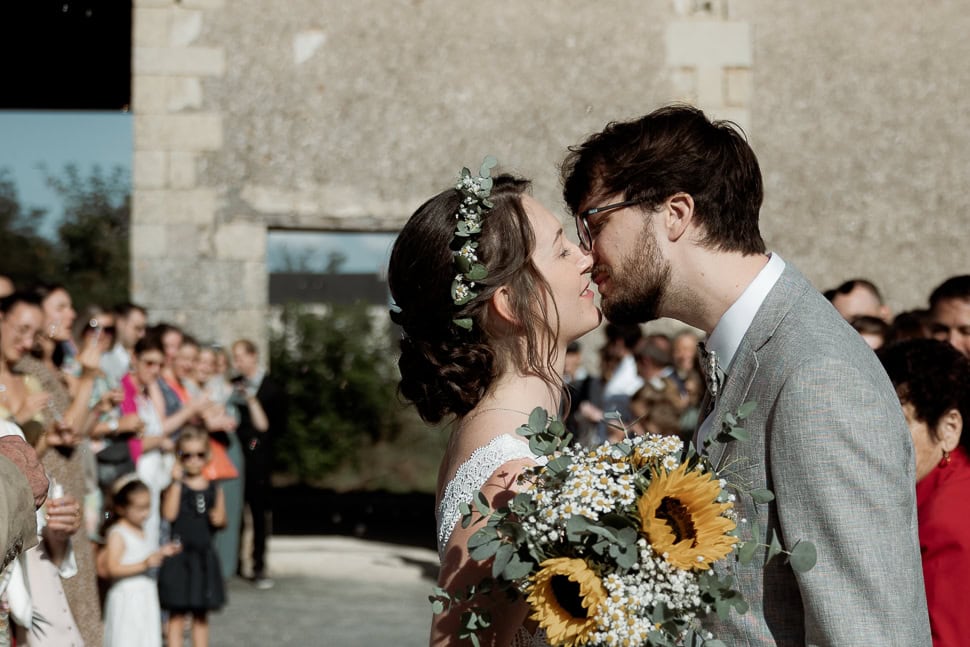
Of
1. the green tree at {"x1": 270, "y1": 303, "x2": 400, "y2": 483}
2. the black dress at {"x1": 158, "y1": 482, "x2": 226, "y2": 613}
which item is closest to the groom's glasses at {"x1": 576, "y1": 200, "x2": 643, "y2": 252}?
the black dress at {"x1": 158, "y1": 482, "x2": 226, "y2": 613}

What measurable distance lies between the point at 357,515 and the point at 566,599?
515 inches

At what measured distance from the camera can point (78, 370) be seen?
24.2 feet

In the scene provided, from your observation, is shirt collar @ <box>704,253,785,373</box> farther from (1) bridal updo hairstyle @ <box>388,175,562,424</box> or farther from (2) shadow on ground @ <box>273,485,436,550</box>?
(2) shadow on ground @ <box>273,485,436,550</box>

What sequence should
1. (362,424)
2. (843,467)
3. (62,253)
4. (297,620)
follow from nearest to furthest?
(843,467) < (297,620) < (362,424) < (62,253)

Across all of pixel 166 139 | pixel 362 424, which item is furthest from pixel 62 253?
pixel 166 139

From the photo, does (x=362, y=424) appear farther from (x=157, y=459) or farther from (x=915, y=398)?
(x=915, y=398)

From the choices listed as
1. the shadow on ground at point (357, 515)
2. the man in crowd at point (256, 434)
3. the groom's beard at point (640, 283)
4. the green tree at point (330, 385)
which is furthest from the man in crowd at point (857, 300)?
the green tree at point (330, 385)

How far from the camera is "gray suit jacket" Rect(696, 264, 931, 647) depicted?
2.07m

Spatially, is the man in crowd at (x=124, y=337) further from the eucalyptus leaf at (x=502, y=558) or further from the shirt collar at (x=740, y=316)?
the eucalyptus leaf at (x=502, y=558)

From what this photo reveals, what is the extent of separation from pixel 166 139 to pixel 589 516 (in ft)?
28.3

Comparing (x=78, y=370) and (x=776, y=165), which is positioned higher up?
(x=776, y=165)

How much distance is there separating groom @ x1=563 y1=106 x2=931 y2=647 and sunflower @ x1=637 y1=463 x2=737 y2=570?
134mm

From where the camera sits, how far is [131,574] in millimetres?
6344

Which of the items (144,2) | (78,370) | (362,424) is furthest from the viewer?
(362,424)
